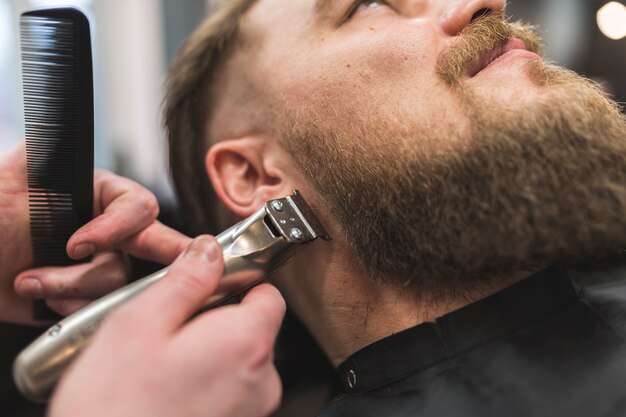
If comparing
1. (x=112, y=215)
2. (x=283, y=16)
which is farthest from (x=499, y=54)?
(x=112, y=215)

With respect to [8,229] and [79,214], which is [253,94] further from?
[8,229]

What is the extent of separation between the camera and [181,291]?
1.99 feet

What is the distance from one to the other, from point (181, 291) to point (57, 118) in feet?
1.38

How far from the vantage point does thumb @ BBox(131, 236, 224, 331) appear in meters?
0.58

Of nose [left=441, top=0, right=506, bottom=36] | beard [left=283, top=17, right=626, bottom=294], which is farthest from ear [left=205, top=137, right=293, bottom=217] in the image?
nose [left=441, top=0, right=506, bottom=36]

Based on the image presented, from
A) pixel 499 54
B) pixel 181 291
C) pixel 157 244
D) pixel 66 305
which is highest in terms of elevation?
pixel 499 54

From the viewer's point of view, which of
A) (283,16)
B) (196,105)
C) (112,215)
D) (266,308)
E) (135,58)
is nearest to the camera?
(266,308)

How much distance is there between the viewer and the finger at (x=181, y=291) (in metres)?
0.57

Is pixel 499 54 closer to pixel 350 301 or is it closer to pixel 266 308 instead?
pixel 350 301

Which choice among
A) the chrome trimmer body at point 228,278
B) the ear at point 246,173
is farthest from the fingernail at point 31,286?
the ear at point 246,173

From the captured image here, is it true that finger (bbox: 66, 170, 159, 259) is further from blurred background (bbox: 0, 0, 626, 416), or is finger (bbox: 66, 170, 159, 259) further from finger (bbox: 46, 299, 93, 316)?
blurred background (bbox: 0, 0, 626, 416)

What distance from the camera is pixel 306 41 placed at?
3.37 feet

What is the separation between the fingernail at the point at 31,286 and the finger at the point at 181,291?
1.25 feet

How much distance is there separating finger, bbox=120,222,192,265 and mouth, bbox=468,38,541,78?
1.94 feet
